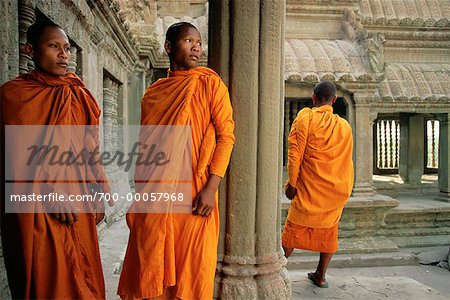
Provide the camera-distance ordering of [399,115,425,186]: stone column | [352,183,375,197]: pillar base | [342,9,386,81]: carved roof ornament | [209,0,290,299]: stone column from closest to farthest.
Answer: [209,0,290,299]: stone column < [352,183,375,197]: pillar base < [342,9,386,81]: carved roof ornament < [399,115,425,186]: stone column

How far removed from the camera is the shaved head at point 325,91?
3.67 meters

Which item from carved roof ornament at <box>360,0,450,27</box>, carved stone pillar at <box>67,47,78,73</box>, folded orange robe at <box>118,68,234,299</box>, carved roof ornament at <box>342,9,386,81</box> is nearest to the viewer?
folded orange robe at <box>118,68,234,299</box>

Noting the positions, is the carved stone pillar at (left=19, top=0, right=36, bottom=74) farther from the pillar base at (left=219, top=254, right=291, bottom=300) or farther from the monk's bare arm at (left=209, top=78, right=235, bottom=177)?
the pillar base at (left=219, top=254, right=291, bottom=300)

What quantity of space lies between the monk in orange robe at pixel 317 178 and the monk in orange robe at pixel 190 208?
5.48 ft

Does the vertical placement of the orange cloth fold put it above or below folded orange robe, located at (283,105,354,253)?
below

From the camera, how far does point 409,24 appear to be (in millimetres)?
9461

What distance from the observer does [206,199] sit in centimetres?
197

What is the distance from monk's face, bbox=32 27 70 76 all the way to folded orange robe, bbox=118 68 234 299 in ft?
1.49

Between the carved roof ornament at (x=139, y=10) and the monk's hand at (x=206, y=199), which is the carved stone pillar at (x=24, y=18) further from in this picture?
the carved roof ornament at (x=139, y=10)

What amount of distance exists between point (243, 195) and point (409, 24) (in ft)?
28.6

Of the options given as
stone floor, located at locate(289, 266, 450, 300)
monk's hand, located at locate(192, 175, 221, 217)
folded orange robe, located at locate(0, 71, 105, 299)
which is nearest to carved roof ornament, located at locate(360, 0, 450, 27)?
stone floor, located at locate(289, 266, 450, 300)

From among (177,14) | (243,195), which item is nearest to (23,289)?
(243,195)

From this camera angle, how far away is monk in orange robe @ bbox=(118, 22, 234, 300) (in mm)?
1933

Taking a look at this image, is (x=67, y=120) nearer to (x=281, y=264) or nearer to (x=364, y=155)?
(x=281, y=264)
